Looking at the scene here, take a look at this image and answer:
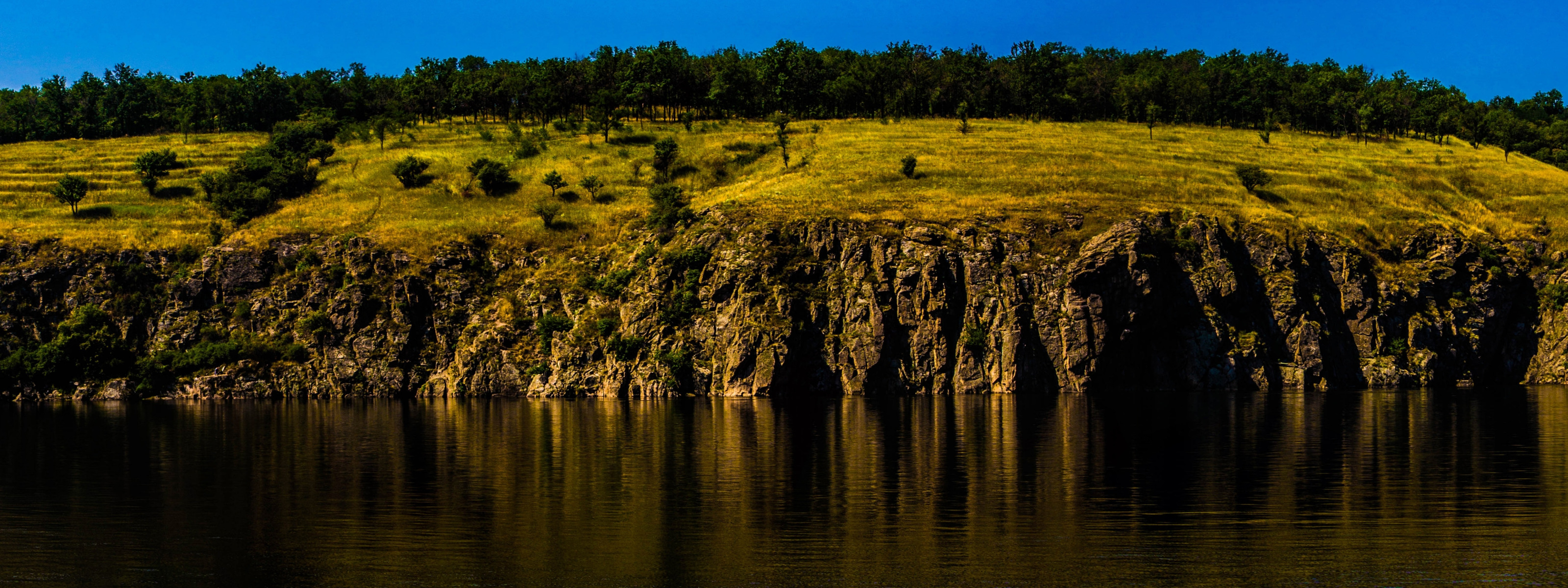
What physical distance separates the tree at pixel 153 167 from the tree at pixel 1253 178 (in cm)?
14576

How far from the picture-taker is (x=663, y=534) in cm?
3228

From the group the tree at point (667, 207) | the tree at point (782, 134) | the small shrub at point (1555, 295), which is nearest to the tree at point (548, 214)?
the tree at point (667, 207)

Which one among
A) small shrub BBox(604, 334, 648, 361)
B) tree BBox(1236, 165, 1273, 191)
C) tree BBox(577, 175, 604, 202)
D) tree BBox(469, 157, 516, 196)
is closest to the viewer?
small shrub BBox(604, 334, 648, 361)

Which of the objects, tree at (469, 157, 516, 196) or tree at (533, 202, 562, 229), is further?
tree at (469, 157, 516, 196)

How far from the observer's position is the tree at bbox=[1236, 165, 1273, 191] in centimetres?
13362

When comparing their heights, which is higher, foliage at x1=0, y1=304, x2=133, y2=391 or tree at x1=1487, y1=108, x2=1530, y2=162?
tree at x1=1487, y1=108, x2=1530, y2=162

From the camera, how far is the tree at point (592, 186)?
143 metres

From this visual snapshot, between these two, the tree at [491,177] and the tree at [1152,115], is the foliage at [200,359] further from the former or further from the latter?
the tree at [1152,115]

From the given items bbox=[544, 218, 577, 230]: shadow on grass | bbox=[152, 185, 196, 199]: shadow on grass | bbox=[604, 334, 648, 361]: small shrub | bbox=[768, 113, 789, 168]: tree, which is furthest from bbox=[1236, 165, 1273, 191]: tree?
bbox=[152, 185, 196, 199]: shadow on grass

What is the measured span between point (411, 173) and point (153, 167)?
3639 centimetres

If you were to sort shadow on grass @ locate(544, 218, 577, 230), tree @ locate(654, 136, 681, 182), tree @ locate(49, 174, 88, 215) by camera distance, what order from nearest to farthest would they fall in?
shadow on grass @ locate(544, 218, 577, 230) → tree @ locate(49, 174, 88, 215) → tree @ locate(654, 136, 681, 182)

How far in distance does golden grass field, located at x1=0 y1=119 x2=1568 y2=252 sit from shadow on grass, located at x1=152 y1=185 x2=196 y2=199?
57 centimetres

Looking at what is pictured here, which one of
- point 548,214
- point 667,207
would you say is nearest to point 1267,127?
point 667,207

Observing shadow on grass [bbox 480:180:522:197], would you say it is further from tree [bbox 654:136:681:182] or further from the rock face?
the rock face
